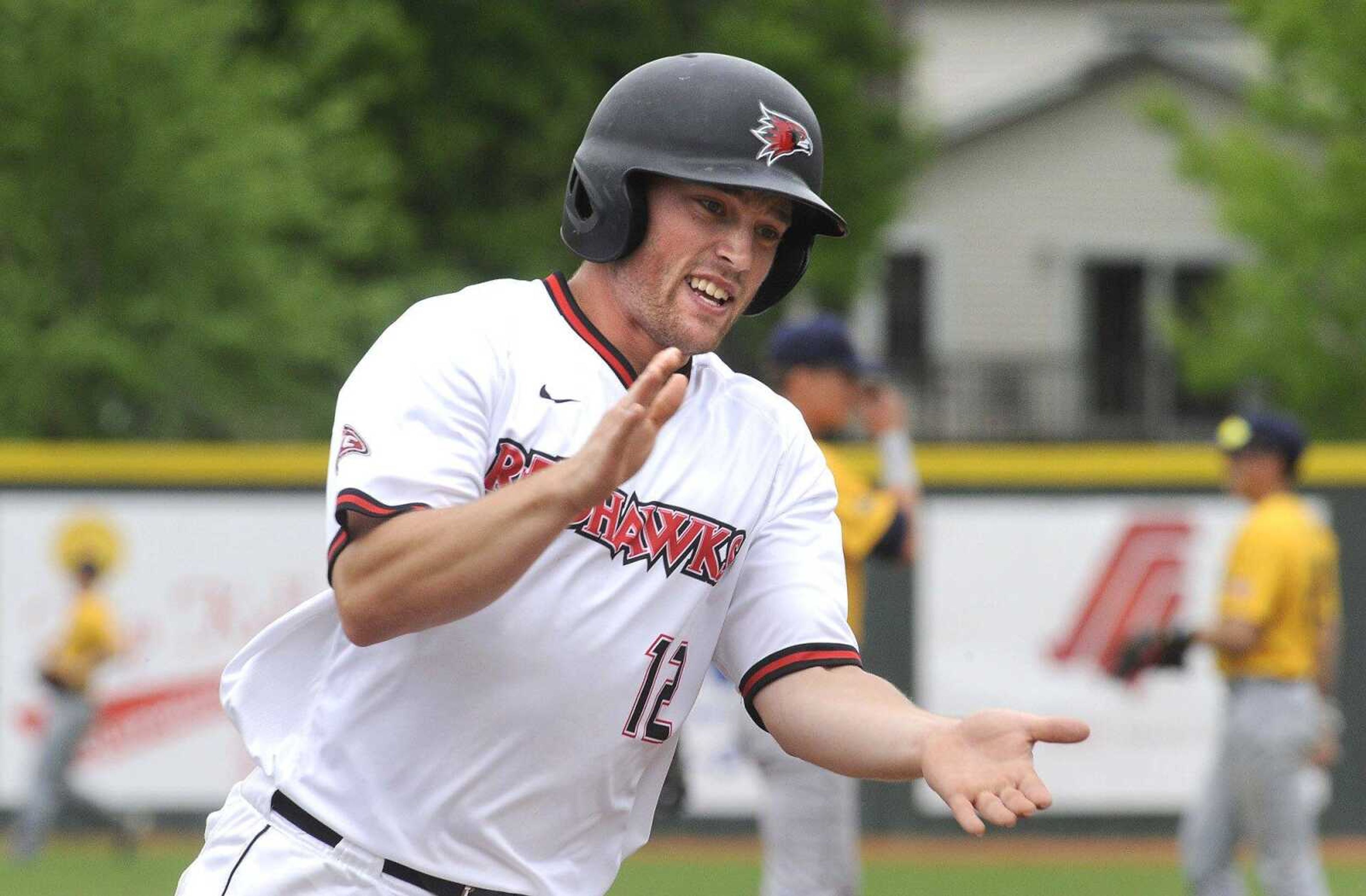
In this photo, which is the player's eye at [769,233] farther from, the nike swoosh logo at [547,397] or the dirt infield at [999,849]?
the dirt infield at [999,849]

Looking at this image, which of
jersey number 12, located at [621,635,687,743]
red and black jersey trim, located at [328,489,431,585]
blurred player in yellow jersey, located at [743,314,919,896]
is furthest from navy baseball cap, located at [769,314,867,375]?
red and black jersey trim, located at [328,489,431,585]

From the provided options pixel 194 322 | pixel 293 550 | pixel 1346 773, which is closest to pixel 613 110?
pixel 293 550

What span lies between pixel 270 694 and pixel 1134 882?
8.46 metres

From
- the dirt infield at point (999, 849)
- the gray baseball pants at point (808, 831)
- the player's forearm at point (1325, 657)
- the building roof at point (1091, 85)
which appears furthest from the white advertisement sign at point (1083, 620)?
the building roof at point (1091, 85)

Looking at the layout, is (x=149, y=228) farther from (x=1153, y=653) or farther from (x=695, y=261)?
(x=695, y=261)

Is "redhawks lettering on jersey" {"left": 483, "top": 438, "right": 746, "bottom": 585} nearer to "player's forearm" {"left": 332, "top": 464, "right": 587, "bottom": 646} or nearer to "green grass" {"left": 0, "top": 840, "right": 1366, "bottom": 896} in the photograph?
"player's forearm" {"left": 332, "top": 464, "right": 587, "bottom": 646}

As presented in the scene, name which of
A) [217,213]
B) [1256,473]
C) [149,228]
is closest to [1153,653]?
[1256,473]

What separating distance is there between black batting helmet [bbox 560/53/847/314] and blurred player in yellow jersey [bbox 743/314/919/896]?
3.27 metres

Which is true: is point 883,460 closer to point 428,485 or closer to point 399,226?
point 428,485

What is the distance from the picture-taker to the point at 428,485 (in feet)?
9.34

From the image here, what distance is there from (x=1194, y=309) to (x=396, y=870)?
25.6 metres

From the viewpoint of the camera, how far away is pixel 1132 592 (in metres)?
12.5

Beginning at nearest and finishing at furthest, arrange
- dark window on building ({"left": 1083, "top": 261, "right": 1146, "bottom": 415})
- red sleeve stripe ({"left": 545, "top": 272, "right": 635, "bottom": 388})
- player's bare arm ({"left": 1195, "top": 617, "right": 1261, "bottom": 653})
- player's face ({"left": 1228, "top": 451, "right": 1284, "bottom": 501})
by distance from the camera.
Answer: red sleeve stripe ({"left": 545, "top": 272, "right": 635, "bottom": 388}), player's bare arm ({"left": 1195, "top": 617, "right": 1261, "bottom": 653}), player's face ({"left": 1228, "top": 451, "right": 1284, "bottom": 501}), dark window on building ({"left": 1083, "top": 261, "right": 1146, "bottom": 415})

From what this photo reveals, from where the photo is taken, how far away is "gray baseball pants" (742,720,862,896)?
22.0ft
